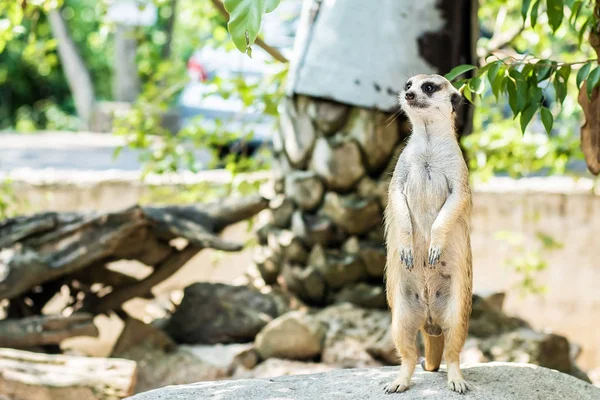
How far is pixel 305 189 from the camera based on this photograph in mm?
4141

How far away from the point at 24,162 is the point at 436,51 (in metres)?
5.60

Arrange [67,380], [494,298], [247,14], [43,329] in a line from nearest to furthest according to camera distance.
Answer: [247,14], [67,380], [43,329], [494,298]

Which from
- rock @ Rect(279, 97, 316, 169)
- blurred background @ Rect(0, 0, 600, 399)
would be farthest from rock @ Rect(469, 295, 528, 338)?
rock @ Rect(279, 97, 316, 169)

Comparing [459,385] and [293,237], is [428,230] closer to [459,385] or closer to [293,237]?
[459,385]

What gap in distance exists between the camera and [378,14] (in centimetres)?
393

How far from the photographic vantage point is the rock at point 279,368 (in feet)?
12.2

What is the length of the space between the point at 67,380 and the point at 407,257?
154cm

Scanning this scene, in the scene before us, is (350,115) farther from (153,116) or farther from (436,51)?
(153,116)

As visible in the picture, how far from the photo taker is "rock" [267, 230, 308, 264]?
13.7ft

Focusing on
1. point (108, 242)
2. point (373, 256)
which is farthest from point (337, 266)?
point (108, 242)

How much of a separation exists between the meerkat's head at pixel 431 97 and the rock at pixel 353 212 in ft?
4.21

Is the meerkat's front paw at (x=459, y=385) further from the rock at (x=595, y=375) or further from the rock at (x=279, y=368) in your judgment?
the rock at (x=595, y=375)

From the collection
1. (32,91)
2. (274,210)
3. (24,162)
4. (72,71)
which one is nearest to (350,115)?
(274,210)

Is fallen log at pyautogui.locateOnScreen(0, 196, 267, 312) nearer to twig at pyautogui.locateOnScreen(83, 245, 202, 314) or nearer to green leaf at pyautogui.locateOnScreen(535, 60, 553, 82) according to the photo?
twig at pyautogui.locateOnScreen(83, 245, 202, 314)
